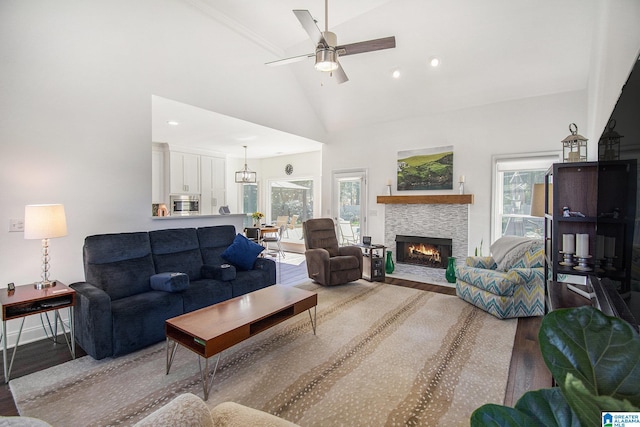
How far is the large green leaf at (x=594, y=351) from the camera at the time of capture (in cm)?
41

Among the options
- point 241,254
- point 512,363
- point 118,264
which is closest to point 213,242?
point 241,254

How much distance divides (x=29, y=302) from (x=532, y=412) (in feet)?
10.2

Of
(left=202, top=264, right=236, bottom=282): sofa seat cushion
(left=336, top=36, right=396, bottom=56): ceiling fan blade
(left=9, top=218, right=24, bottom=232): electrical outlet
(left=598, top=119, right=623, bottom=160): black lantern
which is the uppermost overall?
(left=336, top=36, right=396, bottom=56): ceiling fan blade

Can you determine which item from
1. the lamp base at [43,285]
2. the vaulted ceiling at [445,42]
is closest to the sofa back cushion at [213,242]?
the lamp base at [43,285]

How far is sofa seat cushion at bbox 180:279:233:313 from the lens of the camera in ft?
9.62

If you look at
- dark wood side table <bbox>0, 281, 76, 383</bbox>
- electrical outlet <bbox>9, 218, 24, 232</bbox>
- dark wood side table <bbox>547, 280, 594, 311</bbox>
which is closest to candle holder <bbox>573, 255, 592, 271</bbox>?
dark wood side table <bbox>547, 280, 594, 311</bbox>

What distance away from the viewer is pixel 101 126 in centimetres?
315

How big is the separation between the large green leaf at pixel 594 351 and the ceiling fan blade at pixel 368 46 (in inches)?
117

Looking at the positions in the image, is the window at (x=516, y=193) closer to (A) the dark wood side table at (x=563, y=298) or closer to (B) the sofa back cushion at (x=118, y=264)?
(A) the dark wood side table at (x=563, y=298)

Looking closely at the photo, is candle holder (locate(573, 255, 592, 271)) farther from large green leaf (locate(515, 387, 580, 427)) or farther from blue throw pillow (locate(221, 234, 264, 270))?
blue throw pillow (locate(221, 234, 264, 270))

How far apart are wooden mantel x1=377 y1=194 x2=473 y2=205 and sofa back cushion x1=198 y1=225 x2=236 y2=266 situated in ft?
9.91

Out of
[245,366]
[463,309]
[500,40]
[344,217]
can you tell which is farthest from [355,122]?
[245,366]

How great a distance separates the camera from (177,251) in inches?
135

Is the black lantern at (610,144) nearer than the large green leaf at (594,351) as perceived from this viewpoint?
No
